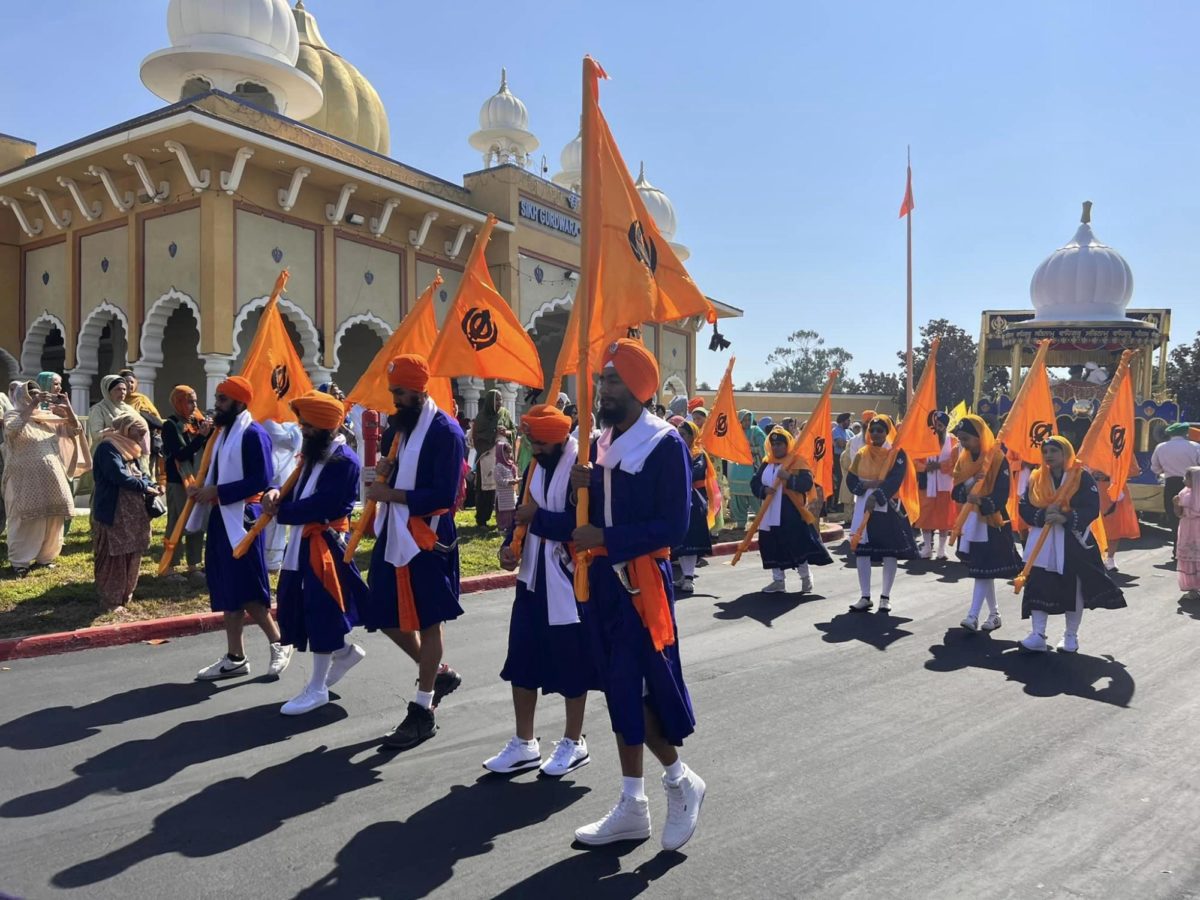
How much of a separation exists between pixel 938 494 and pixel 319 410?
387 inches

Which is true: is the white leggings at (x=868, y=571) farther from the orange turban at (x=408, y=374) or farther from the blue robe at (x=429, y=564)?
the orange turban at (x=408, y=374)

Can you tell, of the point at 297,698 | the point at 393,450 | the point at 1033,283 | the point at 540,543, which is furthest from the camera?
the point at 1033,283

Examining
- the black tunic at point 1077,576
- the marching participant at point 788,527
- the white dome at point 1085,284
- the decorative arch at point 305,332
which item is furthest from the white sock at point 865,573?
the white dome at point 1085,284

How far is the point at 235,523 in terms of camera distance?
5.73 metres

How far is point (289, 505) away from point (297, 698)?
1.11 m


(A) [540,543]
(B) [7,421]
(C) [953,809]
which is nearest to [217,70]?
(B) [7,421]

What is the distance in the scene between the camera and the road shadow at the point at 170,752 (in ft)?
13.2

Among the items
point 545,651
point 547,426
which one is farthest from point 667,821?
point 547,426

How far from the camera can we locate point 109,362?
19.4 meters

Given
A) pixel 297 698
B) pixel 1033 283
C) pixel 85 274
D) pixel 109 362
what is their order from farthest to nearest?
1. pixel 1033 283
2. pixel 109 362
3. pixel 85 274
4. pixel 297 698

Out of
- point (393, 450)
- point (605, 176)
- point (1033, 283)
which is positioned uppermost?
point (1033, 283)

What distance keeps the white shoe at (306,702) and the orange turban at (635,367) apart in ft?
9.34

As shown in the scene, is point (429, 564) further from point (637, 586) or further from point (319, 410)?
point (637, 586)

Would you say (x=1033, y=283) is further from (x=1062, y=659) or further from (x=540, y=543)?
(x=540, y=543)
